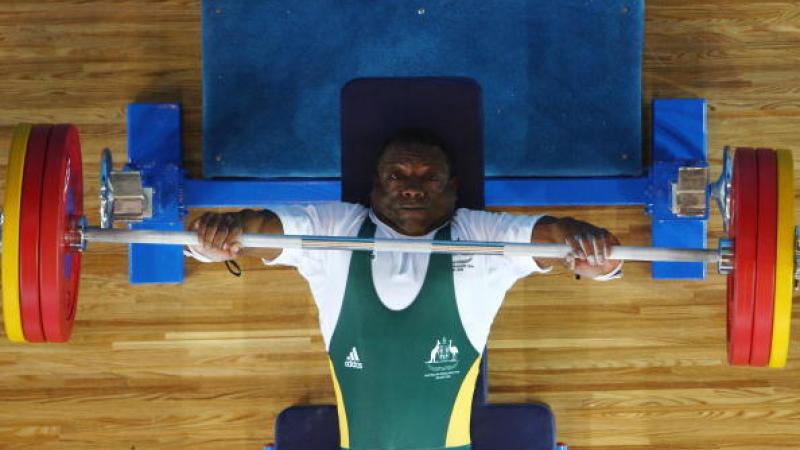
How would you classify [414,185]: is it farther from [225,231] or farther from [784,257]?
[784,257]

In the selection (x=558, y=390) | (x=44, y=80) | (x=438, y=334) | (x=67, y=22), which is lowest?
(x=558, y=390)

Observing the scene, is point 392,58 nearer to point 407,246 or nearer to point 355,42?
point 355,42

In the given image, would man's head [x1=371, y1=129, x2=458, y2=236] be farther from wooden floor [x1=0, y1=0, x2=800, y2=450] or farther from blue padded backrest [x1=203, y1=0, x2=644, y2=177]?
wooden floor [x1=0, y1=0, x2=800, y2=450]

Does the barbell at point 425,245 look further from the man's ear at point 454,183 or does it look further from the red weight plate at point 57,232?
the man's ear at point 454,183

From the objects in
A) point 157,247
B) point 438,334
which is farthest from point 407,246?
point 157,247

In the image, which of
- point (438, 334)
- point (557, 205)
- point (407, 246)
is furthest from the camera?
point (557, 205)

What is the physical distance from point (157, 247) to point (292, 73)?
0.67 meters

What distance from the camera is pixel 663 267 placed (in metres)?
2.83

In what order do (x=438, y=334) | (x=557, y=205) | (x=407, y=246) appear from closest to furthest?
(x=407, y=246) → (x=438, y=334) → (x=557, y=205)

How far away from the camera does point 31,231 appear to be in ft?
6.37

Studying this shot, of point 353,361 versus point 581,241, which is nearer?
point 581,241

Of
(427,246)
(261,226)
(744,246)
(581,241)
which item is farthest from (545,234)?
(261,226)

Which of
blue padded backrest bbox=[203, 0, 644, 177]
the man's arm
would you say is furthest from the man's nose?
blue padded backrest bbox=[203, 0, 644, 177]

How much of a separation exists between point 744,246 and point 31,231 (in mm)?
1492
